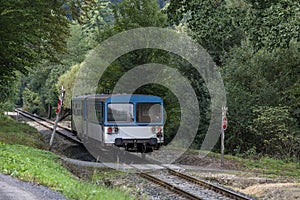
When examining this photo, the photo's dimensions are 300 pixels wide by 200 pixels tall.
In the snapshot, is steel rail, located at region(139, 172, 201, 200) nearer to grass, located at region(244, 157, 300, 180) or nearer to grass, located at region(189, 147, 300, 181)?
grass, located at region(189, 147, 300, 181)

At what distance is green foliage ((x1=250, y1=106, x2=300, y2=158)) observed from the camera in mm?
25875

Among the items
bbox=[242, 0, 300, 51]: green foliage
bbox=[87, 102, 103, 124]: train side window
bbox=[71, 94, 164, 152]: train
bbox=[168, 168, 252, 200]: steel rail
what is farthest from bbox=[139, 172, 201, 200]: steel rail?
bbox=[87, 102, 103, 124]: train side window

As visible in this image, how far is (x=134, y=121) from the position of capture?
2208 cm

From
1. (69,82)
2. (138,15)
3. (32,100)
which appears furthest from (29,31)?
(32,100)

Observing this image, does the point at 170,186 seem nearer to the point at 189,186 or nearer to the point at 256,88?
the point at 189,186

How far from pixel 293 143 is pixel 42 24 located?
45.0 feet

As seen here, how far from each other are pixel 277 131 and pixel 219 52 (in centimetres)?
1364

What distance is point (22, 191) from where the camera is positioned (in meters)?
9.53

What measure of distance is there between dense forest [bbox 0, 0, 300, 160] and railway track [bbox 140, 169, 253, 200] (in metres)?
4.49

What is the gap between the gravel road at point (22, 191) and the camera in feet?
A: 29.7

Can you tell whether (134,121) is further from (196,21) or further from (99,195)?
(99,195)

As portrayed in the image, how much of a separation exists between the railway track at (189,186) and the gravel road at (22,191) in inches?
183

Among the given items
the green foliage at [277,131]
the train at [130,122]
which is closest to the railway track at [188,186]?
the train at [130,122]

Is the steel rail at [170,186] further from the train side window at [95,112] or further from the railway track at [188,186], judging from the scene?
the train side window at [95,112]
